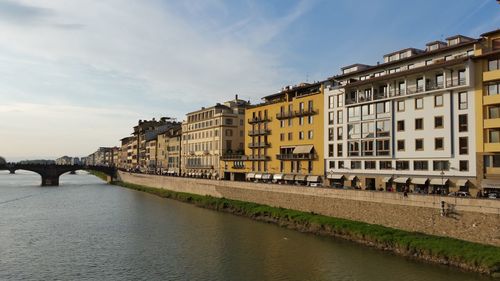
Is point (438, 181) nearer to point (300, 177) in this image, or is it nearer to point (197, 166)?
point (300, 177)

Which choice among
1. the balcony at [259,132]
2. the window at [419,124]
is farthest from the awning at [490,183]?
the balcony at [259,132]

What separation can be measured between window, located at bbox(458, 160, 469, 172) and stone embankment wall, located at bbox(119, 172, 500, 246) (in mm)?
8622

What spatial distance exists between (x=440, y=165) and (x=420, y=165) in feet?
8.75

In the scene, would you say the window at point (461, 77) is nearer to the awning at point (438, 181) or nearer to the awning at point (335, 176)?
the awning at point (438, 181)

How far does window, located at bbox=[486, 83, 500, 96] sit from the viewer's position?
1580 inches

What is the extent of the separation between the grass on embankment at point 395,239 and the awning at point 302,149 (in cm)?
1161

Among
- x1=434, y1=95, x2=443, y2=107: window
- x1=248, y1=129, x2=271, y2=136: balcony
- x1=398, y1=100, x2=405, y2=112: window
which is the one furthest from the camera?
x1=248, y1=129, x2=271, y2=136: balcony

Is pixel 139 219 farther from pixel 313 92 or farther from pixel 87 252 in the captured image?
pixel 313 92

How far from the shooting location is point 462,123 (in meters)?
43.2

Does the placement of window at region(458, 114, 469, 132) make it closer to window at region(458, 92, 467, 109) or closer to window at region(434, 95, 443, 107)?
window at region(458, 92, 467, 109)

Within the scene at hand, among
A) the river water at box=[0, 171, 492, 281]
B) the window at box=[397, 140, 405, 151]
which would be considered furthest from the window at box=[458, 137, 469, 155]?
the river water at box=[0, 171, 492, 281]

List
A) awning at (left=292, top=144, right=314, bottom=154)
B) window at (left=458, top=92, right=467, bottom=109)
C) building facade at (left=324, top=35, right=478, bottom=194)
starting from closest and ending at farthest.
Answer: window at (left=458, top=92, right=467, bottom=109) → building facade at (left=324, top=35, right=478, bottom=194) → awning at (left=292, top=144, right=314, bottom=154)

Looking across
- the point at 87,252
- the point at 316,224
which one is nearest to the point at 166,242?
the point at 87,252

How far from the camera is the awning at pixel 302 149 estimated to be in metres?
64.7
